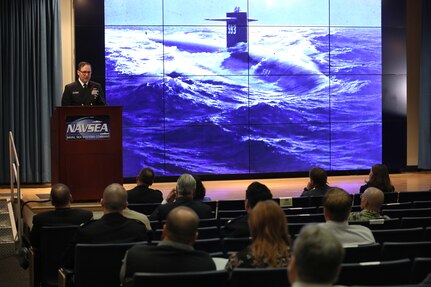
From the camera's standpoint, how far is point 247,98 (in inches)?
546

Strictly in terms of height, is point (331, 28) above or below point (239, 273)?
above

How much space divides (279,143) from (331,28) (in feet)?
7.55

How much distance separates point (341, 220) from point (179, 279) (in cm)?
163

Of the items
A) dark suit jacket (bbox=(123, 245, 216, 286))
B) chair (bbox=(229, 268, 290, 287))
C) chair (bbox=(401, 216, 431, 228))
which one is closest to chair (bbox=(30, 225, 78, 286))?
dark suit jacket (bbox=(123, 245, 216, 286))

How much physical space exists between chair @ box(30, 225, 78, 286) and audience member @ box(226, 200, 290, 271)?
201 cm

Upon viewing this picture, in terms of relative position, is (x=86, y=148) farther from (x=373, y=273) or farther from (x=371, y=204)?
(x=373, y=273)

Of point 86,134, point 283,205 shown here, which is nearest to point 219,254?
point 283,205

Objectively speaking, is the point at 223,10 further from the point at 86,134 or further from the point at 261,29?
the point at 86,134

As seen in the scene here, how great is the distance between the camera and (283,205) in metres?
7.74

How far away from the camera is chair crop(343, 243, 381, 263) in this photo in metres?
4.52

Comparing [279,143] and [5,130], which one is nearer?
[5,130]

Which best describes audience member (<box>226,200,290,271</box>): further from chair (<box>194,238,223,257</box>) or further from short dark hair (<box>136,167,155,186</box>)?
short dark hair (<box>136,167,155,186</box>)

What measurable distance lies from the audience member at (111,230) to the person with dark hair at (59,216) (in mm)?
958

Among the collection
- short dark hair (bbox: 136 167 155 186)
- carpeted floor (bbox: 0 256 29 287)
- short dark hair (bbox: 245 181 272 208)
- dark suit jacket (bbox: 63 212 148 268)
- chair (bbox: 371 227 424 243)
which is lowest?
carpeted floor (bbox: 0 256 29 287)
